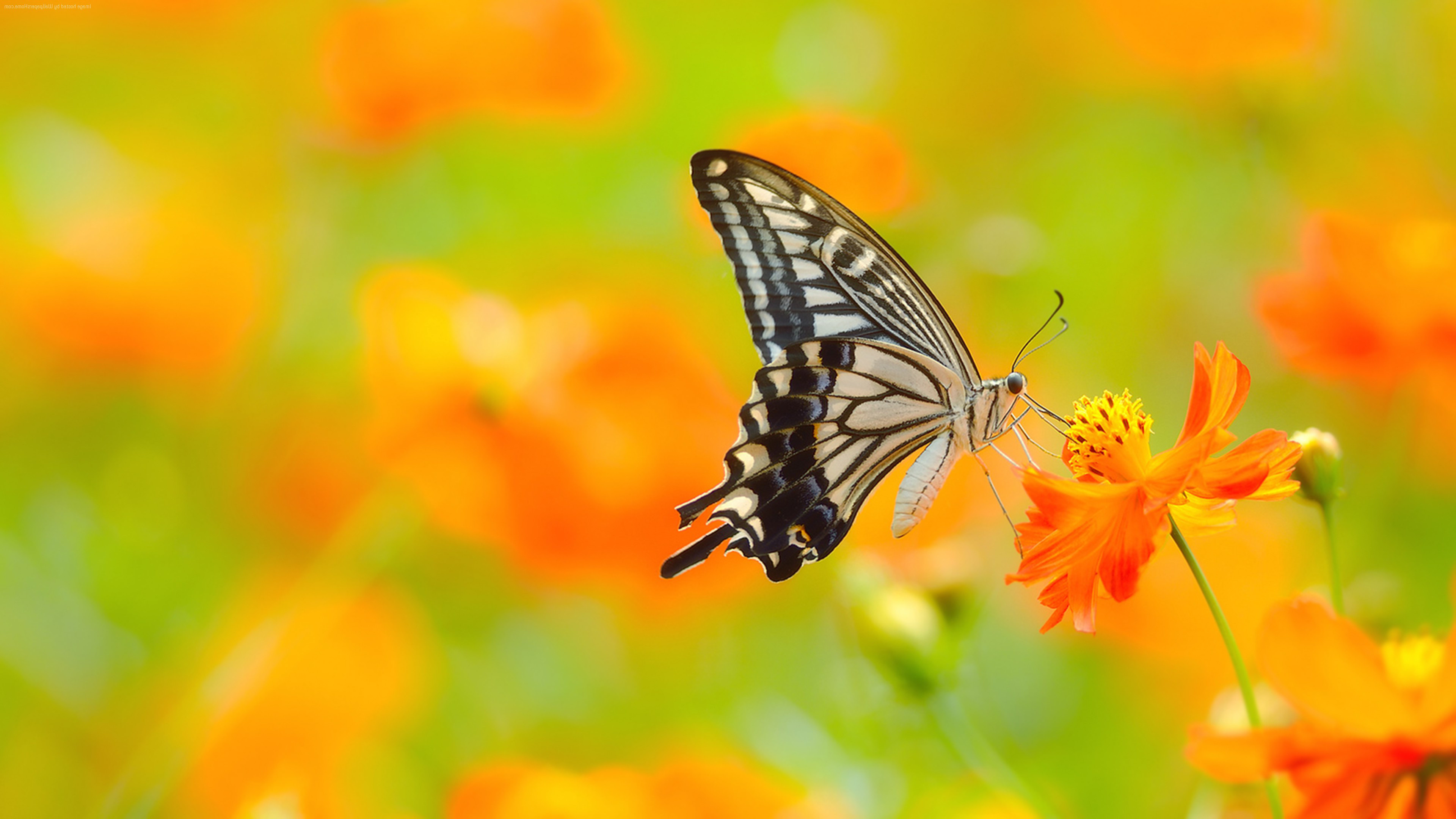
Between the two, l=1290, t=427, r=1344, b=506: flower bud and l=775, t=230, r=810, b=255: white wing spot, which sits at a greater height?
l=775, t=230, r=810, b=255: white wing spot

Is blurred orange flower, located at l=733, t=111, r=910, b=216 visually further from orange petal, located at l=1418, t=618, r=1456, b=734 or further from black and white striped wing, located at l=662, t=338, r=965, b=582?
orange petal, located at l=1418, t=618, r=1456, b=734

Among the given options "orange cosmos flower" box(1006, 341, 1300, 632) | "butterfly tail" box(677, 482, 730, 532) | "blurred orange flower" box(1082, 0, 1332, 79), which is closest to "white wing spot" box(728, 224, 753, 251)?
"butterfly tail" box(677, 482, 730, 532)

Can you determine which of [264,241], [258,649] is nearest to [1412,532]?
[258,649]

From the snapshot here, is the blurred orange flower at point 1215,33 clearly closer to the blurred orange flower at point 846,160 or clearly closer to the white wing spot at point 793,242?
the blurred orange flower at point 846,160

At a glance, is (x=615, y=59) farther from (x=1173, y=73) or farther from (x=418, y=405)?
(x=1173, y=73)

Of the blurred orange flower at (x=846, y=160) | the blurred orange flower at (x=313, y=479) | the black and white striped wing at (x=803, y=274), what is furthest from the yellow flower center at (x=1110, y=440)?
the blurred orange flower at (x=313, y=479)

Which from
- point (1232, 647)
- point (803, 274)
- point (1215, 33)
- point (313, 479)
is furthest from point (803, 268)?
point (1215, 33)

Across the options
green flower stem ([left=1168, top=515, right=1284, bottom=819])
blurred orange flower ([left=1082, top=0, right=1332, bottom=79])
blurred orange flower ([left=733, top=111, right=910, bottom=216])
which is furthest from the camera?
blurred orange flower ([left=1082, top=0, right=1332, bottom=79])
